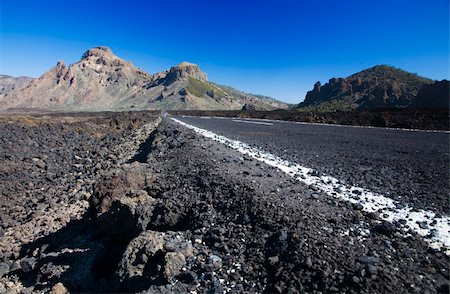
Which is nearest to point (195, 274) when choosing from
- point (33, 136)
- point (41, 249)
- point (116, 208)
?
point (116, 208)

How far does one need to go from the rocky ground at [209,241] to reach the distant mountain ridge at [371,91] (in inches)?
2513

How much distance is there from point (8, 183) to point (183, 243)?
835 centimetres

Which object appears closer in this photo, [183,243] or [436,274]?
[436,274]

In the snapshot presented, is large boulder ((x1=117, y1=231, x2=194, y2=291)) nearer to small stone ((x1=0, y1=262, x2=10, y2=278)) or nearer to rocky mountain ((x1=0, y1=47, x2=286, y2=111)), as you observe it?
small stone ((x1=0, y1=262, x2=10, y2=278))

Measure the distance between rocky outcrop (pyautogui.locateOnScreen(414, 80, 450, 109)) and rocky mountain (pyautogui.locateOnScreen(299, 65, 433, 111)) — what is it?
162 inches

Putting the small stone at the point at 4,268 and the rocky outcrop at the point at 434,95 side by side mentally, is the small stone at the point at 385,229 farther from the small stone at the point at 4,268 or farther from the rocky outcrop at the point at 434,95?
the rocky outcrop at the point at 434,95

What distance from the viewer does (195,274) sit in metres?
3.13

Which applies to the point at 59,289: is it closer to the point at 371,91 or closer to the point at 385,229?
the point at 385,229

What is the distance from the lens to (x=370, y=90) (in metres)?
93.4

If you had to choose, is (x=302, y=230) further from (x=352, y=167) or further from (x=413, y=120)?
(x=413, y=120)

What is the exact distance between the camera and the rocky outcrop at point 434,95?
58469mm

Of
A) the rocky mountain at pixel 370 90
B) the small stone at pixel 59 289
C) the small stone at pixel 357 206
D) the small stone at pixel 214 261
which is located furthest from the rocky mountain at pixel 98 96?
the small stone at pixel 214 261

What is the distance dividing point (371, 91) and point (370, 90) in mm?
3803

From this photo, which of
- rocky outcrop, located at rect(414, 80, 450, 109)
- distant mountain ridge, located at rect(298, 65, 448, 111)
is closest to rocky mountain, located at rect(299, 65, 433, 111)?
distant mountain ridge, located at rect(298, 65, 448, 111)
